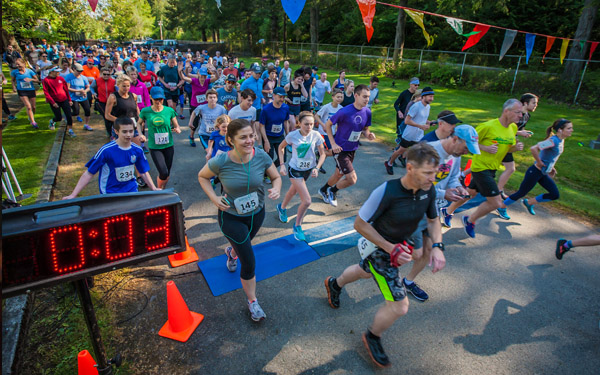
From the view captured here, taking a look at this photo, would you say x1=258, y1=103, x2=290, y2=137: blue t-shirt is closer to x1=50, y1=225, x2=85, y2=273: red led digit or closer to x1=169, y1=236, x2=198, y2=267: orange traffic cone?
x1=169, y1=236, x2=198, y2=267: orange traffic cone

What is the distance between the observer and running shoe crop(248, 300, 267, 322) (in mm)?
3912

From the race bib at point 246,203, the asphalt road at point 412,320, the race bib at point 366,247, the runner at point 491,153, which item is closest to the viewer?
the race bib at point 366,247

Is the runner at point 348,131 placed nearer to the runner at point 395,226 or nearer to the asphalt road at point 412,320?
the asphalt road at point 412,320

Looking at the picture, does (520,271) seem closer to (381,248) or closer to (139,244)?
(381,248)

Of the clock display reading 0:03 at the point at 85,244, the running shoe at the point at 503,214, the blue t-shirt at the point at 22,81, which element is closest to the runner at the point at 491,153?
the running shoe at the point at 503,214

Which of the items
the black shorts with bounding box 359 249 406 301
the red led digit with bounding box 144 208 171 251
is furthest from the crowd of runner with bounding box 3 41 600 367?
the red led digit with bounding box 144 208 171 251

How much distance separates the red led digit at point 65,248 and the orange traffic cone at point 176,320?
1346mm

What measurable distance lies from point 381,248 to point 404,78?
968 inches

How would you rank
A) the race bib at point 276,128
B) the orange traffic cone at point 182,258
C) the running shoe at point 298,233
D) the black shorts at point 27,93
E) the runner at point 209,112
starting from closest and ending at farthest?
1. the orange traffic cone at point 182,258
2. the running shoe at point 298,233
3. the race bib at point 276,128
4. the runner at point 209,112
5. the black shorts at point 27,93

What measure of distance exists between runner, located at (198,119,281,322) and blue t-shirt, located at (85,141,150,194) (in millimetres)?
1621

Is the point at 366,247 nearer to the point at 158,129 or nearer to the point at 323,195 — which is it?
the point at 323,195

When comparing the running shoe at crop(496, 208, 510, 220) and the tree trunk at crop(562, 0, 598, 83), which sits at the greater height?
the tree trunk at crop(562, 0, 598, 83)

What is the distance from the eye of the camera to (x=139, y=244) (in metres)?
2.73

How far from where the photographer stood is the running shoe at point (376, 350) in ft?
11.3
